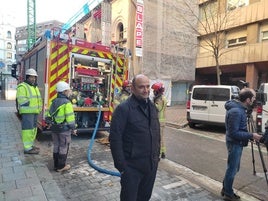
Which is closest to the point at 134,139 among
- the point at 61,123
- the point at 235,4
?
the point at 61,123

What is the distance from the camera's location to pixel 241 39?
65.6ft

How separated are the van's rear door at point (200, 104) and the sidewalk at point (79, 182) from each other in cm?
489

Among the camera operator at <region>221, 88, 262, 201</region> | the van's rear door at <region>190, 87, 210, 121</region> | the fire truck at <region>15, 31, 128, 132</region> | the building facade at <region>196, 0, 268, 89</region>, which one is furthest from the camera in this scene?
the building facade at <region>196, 0, 268, 89</region>

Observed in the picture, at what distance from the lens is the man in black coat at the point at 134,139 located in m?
2.46

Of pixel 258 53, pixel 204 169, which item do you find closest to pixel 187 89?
pixel 258 53

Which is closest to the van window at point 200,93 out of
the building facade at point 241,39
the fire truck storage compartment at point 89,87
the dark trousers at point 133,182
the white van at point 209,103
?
the white van at point 209,103

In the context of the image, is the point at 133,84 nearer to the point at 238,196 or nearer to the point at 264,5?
the point at 238,196

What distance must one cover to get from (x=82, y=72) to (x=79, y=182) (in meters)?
3.64

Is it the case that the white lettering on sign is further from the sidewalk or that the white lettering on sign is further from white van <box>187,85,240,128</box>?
the sidewalk

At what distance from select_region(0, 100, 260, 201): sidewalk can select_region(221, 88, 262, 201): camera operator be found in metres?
0.60

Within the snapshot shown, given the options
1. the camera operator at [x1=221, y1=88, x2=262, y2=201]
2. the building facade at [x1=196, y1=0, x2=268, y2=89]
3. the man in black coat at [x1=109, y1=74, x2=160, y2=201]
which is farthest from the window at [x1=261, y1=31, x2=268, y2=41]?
the man in black coat at [x1=109, y1=74, x2=160, y2=201]

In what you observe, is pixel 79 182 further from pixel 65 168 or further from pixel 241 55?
pixel 241 55

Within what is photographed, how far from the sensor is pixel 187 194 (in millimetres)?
3975

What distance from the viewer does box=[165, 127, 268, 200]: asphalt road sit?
4.60 m
